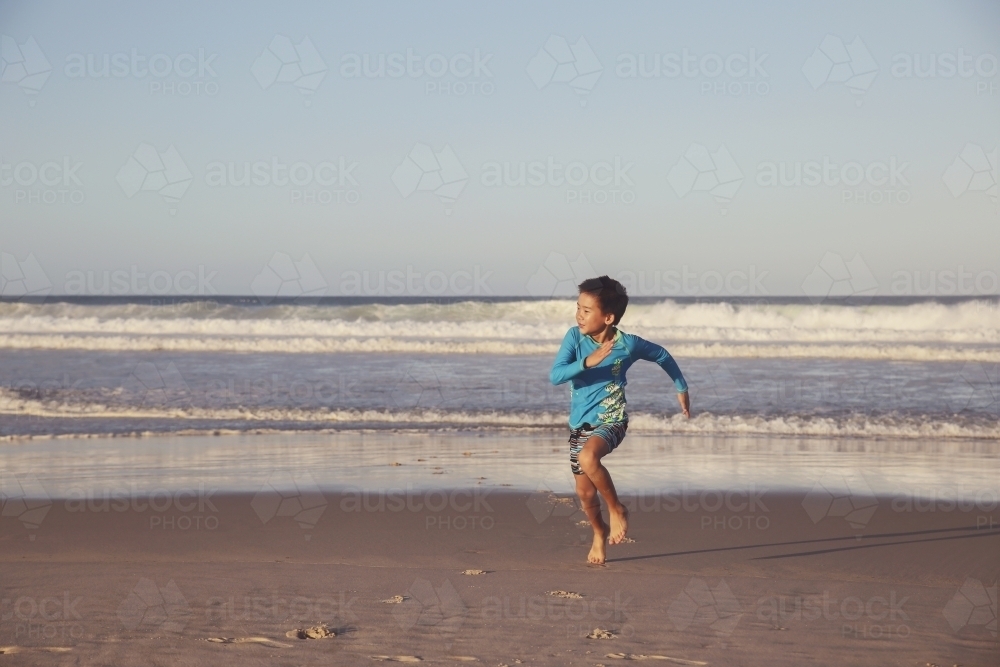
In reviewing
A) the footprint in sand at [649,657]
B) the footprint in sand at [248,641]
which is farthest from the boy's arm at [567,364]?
the footprint in sand at [248,641]

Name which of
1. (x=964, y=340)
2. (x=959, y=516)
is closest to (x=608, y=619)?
(x=959, y=516)

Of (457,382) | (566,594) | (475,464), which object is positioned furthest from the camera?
(457,382)

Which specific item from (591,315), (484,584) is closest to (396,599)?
(484,584)

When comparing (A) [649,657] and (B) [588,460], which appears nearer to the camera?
(A) [649,657]

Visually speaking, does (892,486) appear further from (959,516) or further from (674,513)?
(674,513)

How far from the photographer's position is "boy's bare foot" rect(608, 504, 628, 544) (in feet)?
17.7

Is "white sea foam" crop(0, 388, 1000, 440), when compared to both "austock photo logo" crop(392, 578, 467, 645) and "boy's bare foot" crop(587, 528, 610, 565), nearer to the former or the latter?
"boy's bare foot" crop(587, 528, 610, 565)

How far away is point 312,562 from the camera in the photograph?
5352 millimetres

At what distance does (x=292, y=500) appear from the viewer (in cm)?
709

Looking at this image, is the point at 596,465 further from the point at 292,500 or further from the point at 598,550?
the point at 292,500

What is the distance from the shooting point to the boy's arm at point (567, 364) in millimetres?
4914

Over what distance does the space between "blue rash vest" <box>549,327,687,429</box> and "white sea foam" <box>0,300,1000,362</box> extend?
56.1ft

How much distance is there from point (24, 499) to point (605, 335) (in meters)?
4.79

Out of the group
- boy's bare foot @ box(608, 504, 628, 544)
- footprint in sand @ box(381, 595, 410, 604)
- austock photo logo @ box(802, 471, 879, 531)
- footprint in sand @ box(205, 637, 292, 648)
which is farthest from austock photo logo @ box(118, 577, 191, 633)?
austock photo logo @ box(802, 471, 879, 531)
